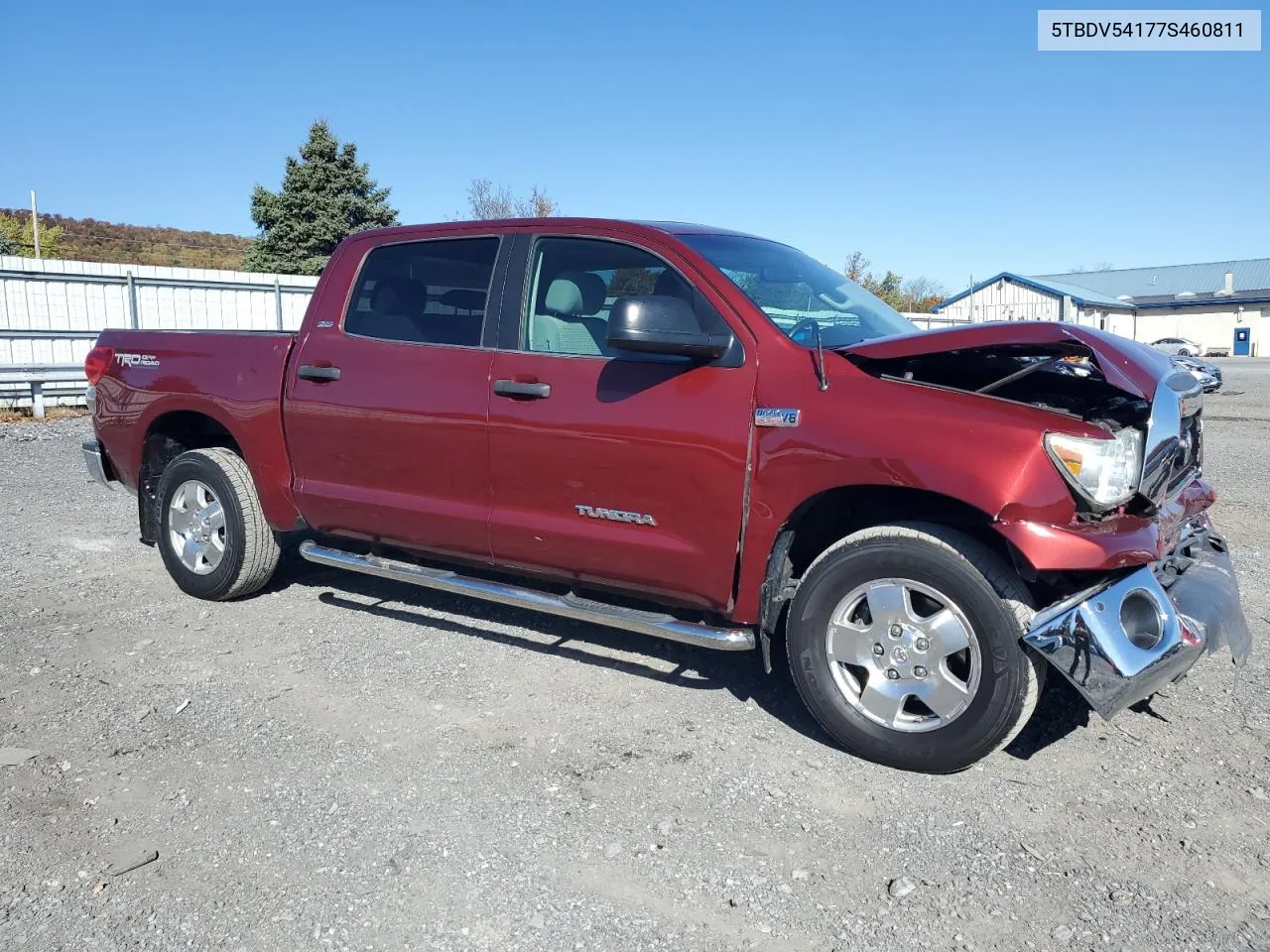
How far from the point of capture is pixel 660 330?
362cm

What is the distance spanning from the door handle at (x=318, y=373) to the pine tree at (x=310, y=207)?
35.2 m

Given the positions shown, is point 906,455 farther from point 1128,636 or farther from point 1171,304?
point 1171,304

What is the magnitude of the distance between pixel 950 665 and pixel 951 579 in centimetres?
36

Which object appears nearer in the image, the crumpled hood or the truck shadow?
the crumpled hood

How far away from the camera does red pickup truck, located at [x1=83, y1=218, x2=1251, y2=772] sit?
3.22 metres

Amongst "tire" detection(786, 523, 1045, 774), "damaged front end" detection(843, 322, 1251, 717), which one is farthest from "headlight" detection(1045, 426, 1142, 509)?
"tire" detection(786, 523, 1045, 774)

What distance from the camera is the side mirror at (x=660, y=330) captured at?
11.8 feet

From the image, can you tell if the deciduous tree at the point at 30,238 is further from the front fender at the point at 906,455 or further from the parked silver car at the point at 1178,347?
the front fender at the point at 906,455

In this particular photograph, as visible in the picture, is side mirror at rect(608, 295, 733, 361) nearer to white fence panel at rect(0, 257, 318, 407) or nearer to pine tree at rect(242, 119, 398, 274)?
white fence panel at rect(0, 257, 318, 407)

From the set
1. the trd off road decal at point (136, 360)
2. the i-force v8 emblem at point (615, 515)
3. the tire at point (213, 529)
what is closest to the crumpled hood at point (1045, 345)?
the i-force v8 emblem at point (615, 515)

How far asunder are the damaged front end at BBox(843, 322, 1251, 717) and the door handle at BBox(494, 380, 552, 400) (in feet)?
4.08

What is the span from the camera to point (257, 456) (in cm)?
513

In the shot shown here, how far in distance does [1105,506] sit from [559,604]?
6.73 ft

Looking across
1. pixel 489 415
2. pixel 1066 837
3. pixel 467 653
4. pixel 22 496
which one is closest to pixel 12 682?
pixel 467 653
